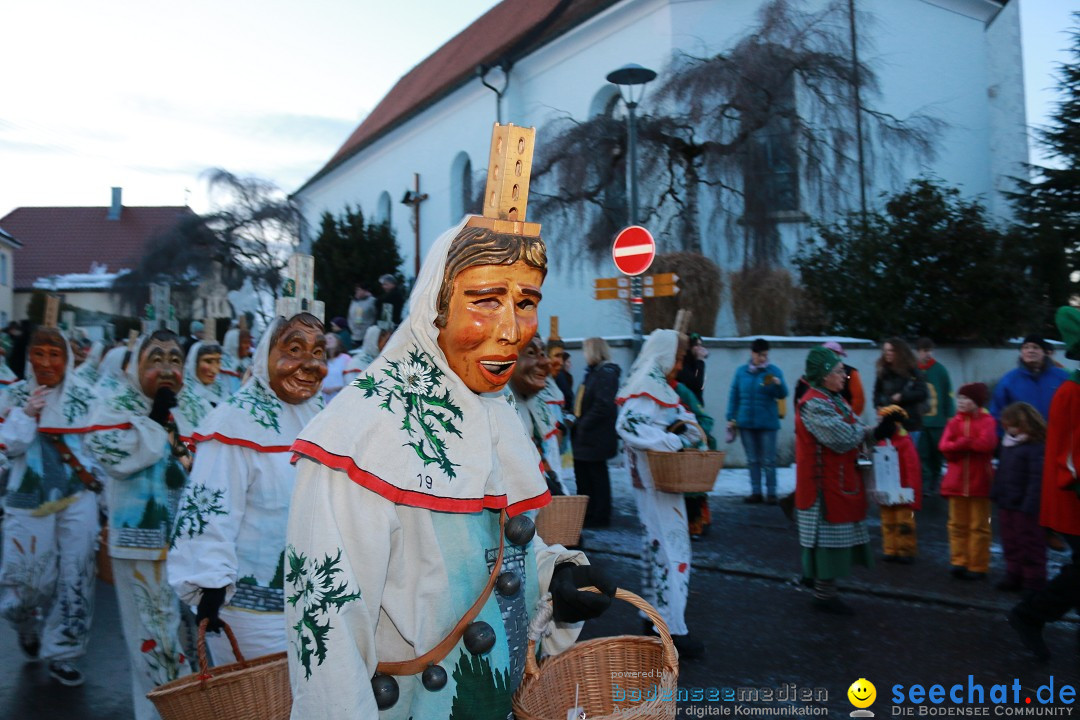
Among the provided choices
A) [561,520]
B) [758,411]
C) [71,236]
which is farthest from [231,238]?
[71,236]

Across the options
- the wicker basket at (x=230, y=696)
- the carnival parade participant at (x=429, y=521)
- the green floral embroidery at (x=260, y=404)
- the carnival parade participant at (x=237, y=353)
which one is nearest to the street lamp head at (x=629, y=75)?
the carnival parade participant at (x=237, y=353)

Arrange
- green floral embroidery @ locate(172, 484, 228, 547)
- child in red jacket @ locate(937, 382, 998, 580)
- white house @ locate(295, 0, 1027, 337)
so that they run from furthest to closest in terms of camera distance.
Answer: white house @ locate(295, 0, 1027, 337)
child in red jacket @ locate(937, 382, 998, 580)
green floral embroidery @ locate(172, 484, 228, 547)

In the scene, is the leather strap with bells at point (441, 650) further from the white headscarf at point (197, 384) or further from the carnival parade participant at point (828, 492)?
the carnival parade participant at point (828, 492)

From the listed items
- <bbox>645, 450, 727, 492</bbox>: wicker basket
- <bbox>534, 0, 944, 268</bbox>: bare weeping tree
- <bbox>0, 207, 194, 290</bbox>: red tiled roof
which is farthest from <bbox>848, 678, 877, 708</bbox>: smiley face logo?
<bbox>0, 207, 194, 290</bbox>: red tiled roof

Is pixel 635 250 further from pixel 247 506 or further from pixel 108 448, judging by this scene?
pixel 247 506

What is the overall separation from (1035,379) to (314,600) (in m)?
8.09

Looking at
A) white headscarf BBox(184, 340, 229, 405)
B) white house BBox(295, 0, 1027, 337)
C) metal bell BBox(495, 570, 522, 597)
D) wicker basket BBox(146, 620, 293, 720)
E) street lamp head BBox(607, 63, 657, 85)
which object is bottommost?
wicker basket BBox(146, 620, 293, 720)

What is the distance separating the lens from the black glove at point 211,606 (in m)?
3.05

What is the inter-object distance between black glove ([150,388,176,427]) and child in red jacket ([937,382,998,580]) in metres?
5.81

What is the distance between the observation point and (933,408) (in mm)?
9844

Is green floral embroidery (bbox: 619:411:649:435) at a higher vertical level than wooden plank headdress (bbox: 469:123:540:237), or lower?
lower

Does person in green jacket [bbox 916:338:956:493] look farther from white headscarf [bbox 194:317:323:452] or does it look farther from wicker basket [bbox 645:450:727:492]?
white headscarf [bbox 194:317:323:452]

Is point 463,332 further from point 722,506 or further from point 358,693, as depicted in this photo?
point 722,506

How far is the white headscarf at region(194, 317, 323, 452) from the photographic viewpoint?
3.40 metres
